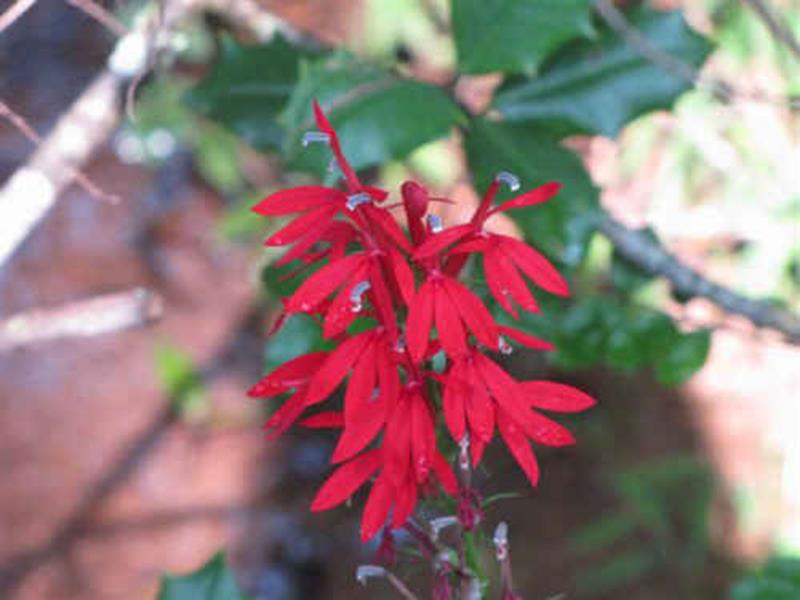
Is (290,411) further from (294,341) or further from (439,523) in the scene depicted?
(294,341)

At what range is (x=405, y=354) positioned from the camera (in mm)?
812

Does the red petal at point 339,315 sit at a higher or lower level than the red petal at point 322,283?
lower

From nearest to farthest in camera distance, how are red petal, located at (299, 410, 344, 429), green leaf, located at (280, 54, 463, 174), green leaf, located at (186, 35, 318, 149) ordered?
red petal, located at (299, 410, 344, 429)
green leaf, located at (280, 54, 463, 174)
green leaf, located at (186, 35, 318, 149)

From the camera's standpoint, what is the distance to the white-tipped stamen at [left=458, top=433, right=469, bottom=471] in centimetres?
80

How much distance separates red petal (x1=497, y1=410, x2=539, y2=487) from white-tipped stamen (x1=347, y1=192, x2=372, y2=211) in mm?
210

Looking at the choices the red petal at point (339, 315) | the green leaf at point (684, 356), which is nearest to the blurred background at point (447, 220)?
the green leaf at point (684, 356)

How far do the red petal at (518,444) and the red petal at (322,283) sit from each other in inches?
6.7

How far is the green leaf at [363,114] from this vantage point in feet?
4.18

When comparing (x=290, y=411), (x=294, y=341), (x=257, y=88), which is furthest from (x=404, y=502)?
(x=257, y=88)

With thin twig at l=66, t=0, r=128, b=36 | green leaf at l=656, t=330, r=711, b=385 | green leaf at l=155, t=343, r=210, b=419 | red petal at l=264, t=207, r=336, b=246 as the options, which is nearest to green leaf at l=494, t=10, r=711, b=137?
green leaf at l=656, t=330, r=711, b=385

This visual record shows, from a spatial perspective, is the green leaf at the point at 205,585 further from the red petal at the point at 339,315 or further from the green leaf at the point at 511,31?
the green leaf at the point at 511,31

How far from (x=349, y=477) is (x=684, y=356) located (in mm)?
741

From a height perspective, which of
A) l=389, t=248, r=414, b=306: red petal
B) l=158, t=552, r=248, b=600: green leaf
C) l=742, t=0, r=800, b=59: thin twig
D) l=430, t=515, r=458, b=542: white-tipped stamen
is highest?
l=389, t=248, r=414, b=306: red petal

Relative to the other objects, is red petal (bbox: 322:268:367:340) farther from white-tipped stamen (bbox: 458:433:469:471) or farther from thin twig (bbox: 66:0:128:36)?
thin twig (bbox: 66:0:128:36)
